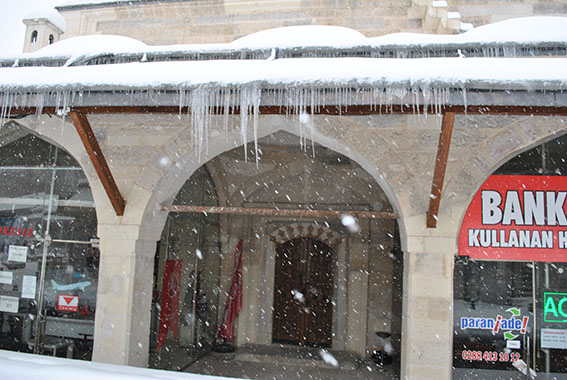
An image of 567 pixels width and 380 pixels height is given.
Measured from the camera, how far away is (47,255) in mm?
5703

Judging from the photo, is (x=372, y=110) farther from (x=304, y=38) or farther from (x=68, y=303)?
(x=68, y=303)

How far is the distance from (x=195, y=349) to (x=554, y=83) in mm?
6005

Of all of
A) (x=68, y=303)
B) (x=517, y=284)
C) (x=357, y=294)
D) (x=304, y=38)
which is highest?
(x=304, y=38)

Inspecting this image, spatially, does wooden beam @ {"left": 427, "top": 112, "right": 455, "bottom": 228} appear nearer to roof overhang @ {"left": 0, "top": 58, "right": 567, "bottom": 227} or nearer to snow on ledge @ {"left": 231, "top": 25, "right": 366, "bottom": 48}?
roof overhang @ {"left": 0, "top": 58, "right": 567, "bottom": 227}

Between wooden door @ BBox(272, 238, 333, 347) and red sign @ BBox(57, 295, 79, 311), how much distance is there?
11.3 ft

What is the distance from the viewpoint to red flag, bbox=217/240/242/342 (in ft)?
23.5

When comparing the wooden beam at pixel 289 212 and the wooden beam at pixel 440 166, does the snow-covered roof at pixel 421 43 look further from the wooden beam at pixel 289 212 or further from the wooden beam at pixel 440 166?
the wooden beam at pixel 289 212

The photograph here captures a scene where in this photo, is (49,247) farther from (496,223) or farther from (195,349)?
(496,223)

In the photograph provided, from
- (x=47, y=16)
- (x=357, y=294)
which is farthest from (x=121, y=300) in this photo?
(x=47, y=16)

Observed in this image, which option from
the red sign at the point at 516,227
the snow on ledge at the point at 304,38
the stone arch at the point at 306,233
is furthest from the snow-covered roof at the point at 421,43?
the stone arch at the point at 306,233

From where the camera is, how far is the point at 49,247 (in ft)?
18.8

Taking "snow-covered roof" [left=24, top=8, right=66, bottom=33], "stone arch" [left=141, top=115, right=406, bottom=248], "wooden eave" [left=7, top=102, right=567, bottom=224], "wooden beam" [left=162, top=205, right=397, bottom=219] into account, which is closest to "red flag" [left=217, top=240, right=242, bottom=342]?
"stone arch" [left=141, top=115, right=406, bottom=248]

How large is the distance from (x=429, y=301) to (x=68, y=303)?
4.37 metres

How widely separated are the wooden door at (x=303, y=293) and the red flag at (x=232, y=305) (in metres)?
0.76
